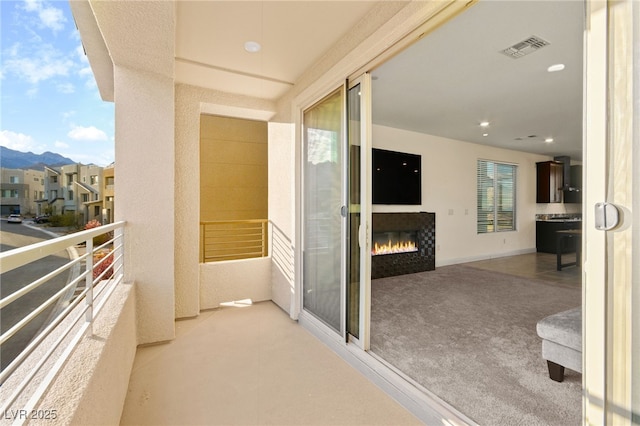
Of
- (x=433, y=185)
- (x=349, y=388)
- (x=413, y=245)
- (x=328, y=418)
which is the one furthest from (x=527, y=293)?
(x=328, y=418)

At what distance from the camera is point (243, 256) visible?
5133 millimetres

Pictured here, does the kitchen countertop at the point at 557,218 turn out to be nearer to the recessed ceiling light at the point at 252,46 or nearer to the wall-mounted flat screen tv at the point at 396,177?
the wall-mounted flat screen tv at the point at 396,177

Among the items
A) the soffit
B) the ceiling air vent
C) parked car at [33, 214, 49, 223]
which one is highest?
the ceiling air vent

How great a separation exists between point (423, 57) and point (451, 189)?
3.70 metres

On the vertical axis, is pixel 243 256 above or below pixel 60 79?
below

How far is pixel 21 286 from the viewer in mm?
972

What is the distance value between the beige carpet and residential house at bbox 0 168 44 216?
2405mm

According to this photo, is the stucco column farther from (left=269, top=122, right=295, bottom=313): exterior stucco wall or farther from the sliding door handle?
the sliding door handle

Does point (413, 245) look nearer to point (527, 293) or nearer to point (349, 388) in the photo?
point (527, 293)

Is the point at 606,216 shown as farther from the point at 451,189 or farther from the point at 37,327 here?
the point at 451,189

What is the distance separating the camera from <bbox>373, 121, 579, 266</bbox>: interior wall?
5.39 m

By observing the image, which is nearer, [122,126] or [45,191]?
[45,191]

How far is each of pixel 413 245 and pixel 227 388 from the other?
4.07 meters

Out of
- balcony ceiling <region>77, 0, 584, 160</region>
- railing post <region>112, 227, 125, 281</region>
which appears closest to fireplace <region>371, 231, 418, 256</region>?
balcony ceiling <region>77, 0, 584, 160</region>
